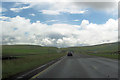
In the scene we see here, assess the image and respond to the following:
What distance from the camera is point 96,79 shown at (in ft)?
31.3

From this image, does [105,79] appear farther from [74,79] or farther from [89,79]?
[74,79]

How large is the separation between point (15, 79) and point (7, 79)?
0.45 m

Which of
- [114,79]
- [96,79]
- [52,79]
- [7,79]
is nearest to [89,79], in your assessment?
[96,79]

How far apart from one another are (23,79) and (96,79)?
4.09 m

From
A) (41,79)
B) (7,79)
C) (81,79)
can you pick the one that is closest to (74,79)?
(81,79)

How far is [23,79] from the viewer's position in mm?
9188

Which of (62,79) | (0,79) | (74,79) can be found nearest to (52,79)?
(62,79)

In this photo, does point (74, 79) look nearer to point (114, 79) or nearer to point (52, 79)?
point (52, 79)

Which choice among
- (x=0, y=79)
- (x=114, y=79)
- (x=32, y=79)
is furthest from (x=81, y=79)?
(x=0, y=79)

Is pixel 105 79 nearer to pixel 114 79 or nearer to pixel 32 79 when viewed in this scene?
pixel 114 79

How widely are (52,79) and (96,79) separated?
2.50m

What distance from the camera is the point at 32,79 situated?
9375 millimetres

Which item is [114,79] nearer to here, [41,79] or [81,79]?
[81,79]

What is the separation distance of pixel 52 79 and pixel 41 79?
2.03 feet
